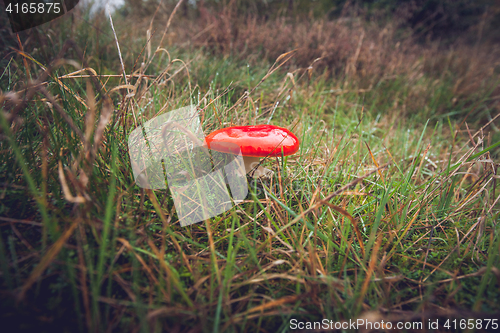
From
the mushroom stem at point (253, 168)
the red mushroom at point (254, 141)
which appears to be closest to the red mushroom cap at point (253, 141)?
the red mushroom at point (254, 141)

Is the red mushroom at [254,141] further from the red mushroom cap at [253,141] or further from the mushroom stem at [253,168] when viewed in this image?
the mushroom stem at [253,168]

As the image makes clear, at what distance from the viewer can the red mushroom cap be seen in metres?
1.01

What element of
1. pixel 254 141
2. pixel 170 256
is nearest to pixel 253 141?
pixel 254 141

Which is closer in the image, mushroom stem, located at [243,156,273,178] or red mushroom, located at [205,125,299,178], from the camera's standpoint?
red mushroom, located at [205,125,299,178]

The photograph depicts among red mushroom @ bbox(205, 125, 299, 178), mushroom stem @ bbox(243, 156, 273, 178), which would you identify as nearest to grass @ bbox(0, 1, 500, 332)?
mushroom stem @ bbox(243, 156, 273, 178)

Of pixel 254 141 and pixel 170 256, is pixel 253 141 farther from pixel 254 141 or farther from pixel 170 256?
pixel 170 256

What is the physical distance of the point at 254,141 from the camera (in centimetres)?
101

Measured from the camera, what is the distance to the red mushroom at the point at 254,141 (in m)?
1.01

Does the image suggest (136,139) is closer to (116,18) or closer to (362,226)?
(362,226)

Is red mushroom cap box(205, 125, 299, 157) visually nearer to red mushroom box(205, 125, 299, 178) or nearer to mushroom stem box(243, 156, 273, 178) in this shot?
red mushroom box(205, 125, 299, 178)

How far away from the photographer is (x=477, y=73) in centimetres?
405

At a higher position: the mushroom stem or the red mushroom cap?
the red mushroom cap

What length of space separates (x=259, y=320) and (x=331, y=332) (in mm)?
224

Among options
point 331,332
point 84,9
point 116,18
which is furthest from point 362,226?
point 116,18
